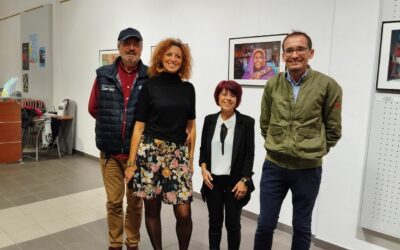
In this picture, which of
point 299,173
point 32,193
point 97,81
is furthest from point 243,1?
point 32,193

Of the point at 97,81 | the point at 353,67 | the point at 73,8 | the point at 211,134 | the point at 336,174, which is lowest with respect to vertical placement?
the point at 336,174

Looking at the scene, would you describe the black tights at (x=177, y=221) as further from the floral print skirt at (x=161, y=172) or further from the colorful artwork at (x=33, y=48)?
the colorful artwork at (x=33, y=48)

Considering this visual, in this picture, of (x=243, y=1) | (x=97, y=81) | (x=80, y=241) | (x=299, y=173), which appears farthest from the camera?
(x=243, y=1)

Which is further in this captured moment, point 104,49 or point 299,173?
point 104,49

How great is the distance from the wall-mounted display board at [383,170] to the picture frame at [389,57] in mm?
89

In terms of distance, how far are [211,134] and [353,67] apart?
3.98ft

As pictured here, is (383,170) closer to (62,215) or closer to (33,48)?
(62,215)

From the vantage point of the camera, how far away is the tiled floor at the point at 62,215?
9.09ft

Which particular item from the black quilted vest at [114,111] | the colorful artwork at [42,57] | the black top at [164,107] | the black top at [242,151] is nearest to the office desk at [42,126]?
the colorful artwork at [42,57]

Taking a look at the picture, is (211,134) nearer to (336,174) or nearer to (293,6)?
(336,174)

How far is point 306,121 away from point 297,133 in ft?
0.26

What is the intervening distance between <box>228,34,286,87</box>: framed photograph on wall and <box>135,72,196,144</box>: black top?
51.5 inches

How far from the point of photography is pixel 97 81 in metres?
2.22

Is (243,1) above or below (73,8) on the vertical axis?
below
